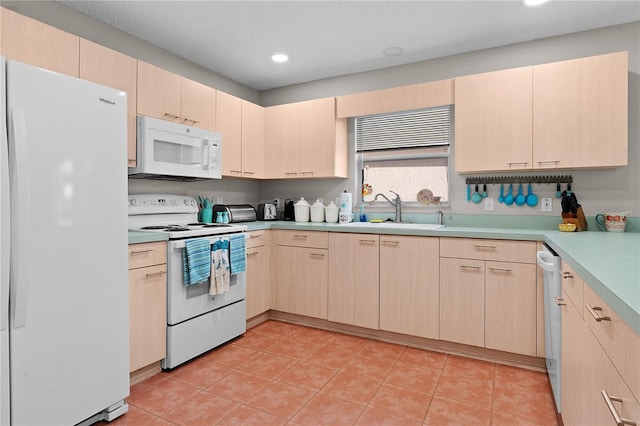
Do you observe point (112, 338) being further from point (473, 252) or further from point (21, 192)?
point (473, 252)

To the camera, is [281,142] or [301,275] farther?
[281,142]

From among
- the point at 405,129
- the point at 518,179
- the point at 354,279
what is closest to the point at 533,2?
the point at 518,179

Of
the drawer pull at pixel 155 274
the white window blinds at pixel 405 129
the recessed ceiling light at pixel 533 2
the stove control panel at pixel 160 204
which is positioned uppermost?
the recessed ceiling light at pixel 533 2

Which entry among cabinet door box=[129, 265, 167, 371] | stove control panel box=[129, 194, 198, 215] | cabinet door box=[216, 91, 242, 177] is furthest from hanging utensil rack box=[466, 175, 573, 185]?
cabinet door box=[129, 265, 167, 371]

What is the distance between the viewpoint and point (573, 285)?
1.52 meters

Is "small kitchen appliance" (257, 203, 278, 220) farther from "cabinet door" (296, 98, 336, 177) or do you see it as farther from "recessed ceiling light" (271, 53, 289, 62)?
"recessed ceiling light" (271, 53, 289, 62)

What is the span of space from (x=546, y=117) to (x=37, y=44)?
3300 mm

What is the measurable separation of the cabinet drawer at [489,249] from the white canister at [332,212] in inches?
46.9

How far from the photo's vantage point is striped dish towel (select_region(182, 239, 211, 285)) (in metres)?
2.52

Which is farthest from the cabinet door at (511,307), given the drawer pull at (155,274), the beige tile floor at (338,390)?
the drawer pull at (155,274)

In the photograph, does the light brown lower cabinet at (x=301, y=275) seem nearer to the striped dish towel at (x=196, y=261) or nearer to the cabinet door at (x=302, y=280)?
the cabinet door at (x=302, y=280)

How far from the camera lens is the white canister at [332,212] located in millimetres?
3674

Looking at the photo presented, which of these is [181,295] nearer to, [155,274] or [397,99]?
[155,274]

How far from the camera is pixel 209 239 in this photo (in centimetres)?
270
